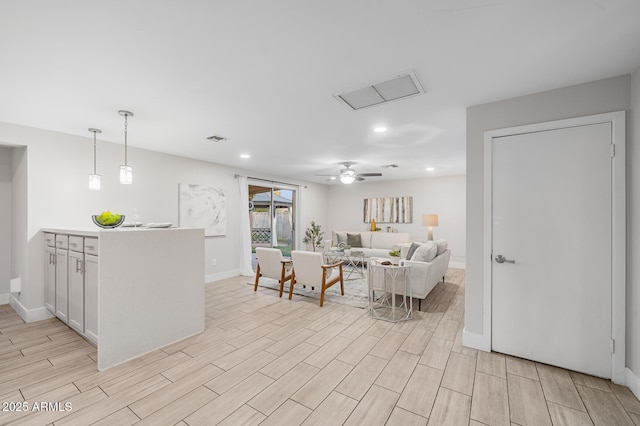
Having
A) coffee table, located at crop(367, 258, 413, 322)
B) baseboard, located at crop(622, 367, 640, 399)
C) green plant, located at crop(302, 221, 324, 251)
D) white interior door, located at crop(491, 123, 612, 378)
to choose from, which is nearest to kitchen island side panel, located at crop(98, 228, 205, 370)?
coffee table, located at crop(367, 258, 413, 322)

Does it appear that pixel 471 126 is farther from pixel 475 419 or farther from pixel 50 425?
pixel 50 425

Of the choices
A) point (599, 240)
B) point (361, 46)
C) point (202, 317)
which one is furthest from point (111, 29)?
point (599, 240)

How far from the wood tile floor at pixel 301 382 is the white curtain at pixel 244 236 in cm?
295

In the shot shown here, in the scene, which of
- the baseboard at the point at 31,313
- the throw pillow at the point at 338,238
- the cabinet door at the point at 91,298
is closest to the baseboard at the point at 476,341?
the cabinet door at the point at 91,298

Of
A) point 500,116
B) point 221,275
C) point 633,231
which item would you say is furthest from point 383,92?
point 221,275

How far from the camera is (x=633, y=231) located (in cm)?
211

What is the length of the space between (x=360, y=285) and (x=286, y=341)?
8.78 ft

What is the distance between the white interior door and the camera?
2252mm

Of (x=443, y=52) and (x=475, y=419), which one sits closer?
(x=475, y=419)

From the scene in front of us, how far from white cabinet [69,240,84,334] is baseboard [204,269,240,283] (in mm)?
2430

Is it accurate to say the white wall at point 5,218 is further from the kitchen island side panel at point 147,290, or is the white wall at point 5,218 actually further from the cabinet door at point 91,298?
the kitchen island side panel at point 147,290

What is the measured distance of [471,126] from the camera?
9.31ft

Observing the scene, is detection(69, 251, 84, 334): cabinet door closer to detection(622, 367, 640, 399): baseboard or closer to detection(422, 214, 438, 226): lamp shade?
detection(622, 367, 640, 399): baseboard

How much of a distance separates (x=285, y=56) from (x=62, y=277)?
3.58 metres
